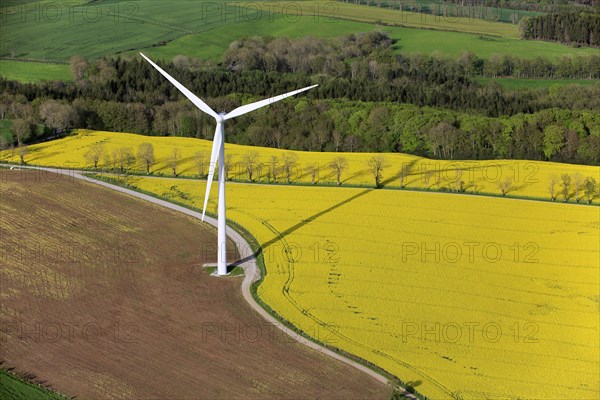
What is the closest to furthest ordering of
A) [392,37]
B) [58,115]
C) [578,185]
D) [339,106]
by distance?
[578,185], [58,115], [339,106], [392,37]

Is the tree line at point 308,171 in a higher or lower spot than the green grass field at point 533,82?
lower

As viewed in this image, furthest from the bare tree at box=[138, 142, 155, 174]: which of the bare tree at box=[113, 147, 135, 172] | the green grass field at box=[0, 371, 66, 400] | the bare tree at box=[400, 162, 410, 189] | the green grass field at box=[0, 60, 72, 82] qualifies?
the green grass field at box=[0, 60, 72, 82]

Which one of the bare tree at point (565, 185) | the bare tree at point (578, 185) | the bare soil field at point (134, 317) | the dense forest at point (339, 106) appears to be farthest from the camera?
the dense forest at point (339, 106)

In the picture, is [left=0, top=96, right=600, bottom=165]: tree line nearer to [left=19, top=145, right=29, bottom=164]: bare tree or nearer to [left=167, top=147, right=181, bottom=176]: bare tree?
[left=19, top=145, right=29, bottom=164]: bare tree

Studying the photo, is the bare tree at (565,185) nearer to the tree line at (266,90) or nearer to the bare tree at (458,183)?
the bare tree at (458,183)

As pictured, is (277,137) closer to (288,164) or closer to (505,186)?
(288,164)

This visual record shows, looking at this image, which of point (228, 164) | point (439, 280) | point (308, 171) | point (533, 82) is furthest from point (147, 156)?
point (533, 82)

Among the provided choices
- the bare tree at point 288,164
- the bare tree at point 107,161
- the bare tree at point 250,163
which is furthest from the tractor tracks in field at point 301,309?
the bare tree at point 107,161
